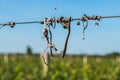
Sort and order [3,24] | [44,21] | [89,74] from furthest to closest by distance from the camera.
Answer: [89,74], [3,24], [44,21]

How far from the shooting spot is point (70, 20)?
229cm

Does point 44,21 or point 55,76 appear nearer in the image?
point 44,21

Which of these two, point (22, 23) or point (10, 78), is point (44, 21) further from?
point (10, 78)

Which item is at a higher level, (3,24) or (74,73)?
(3,24)

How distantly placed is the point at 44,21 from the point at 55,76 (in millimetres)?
7594

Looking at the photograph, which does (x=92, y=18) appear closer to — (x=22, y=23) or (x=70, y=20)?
(x=70, y=20)

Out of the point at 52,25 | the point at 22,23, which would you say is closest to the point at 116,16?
the point at 52,25

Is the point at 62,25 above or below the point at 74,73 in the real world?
above

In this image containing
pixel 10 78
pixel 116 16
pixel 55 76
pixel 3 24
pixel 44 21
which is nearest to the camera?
pixel 116 16

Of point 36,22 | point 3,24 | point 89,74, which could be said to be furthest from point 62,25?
point 89,74

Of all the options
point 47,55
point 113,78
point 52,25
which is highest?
point 52,25

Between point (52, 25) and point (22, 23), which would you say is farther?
point (22, 23)

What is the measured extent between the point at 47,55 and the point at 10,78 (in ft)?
29.0

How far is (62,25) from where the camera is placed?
227 centimetres
